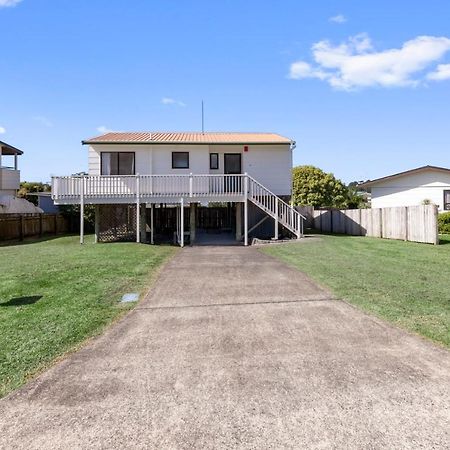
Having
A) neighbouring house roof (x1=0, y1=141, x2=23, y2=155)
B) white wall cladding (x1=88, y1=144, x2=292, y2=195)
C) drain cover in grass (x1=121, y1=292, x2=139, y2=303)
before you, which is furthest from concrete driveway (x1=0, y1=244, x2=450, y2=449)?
neighbouring house roof (x1=0, y1=141, x2=23, y2=155)

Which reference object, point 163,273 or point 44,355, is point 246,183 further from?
point 44,355

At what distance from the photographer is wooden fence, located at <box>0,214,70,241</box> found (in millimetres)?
20969

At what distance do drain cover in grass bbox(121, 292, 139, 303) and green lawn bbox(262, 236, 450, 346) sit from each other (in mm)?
3869

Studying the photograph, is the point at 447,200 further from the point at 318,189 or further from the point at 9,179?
the point at 9,179

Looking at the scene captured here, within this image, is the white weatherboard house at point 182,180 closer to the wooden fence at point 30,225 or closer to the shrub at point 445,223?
the wooden fence at point 30,225

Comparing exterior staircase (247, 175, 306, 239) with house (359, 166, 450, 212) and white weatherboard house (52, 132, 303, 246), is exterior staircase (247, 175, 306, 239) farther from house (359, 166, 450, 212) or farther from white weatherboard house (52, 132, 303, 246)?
house (359, 166, 450, 212)

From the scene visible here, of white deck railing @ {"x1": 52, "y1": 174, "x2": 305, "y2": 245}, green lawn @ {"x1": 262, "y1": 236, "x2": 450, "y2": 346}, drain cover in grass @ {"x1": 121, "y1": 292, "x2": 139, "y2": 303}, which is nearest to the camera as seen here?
green lawn @ {"x1": 262, "y1": 236, "x2": 450, "y2": 346}

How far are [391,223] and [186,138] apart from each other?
1127 cm

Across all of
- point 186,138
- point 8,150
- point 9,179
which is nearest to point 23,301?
point 186,138

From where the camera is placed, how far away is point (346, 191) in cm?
5578

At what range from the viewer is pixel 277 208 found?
61.5 ft

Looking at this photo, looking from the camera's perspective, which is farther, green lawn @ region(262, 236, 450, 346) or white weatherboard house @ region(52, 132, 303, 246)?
white weatherboard house @ region(52, 132, 303, 246)

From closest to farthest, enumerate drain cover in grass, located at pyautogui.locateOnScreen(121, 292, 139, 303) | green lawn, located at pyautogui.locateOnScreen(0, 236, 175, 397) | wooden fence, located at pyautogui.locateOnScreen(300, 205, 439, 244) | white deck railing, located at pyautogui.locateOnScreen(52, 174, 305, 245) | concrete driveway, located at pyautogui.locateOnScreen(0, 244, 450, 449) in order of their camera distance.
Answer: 1. concrete driveway, located at pyautogui.locateOnScreen(0, 244, 450, 449)
2. green lawn, located at pyautogui.locateOnScreen(0, 236, 175, 397)
3. drain cover in grass, located at pyautogui.locateOnScreen(121, 292, 139, 303)
4. wooden fence, located at pyautogui.locateOnScreen(300, 205, 439, 244)
5. white deck railing, located at pyautogui.locateOnScreen(52, 174, 305, 245)

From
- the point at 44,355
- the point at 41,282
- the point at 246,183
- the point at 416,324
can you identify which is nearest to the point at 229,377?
the point at 44,355
